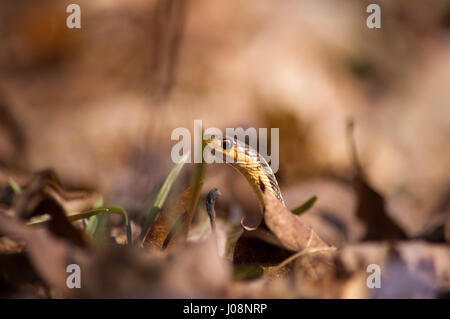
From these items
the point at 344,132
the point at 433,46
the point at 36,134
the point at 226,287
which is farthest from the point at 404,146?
the point at 226,287

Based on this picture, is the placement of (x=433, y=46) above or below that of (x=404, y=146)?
above

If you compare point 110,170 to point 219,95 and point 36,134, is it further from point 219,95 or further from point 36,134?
point 219,95

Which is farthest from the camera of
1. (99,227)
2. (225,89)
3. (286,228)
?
(225,89)

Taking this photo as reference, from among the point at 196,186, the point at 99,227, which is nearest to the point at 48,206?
the point at 99,227

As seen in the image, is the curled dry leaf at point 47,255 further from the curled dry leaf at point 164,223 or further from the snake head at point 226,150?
the snake head at point 226,150

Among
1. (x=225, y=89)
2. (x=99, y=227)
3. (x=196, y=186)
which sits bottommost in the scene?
(x=99, y=227)

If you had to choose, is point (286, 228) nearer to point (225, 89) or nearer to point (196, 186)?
point (196, 186)

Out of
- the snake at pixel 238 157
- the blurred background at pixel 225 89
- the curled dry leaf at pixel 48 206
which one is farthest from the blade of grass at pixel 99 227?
the blurred background at pixel 225 89
